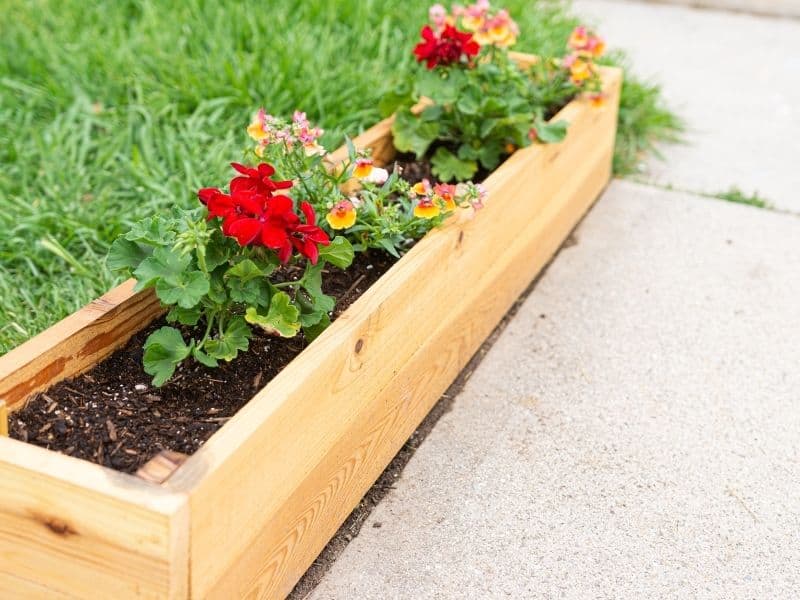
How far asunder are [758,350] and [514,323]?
633mm

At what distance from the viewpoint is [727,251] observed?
3.04 meters

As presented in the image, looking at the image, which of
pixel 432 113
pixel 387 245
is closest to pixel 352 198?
pixel 387 245

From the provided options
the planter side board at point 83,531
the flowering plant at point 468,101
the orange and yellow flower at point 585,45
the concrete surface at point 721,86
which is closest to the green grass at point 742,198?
the concrete surface at point 721,86

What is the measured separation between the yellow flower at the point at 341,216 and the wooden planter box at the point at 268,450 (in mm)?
136

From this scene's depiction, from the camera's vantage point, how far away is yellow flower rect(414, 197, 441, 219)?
2.14 metres

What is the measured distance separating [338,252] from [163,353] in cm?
38

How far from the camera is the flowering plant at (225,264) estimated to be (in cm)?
169

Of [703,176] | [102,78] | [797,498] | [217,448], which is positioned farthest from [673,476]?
[102,78]

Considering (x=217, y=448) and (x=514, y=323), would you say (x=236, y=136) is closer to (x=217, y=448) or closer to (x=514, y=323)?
(x=514, y=323)

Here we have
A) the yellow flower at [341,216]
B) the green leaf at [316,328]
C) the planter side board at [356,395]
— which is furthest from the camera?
the yellow flower at [341,216]

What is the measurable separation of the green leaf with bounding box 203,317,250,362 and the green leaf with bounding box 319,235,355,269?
0.68 ft

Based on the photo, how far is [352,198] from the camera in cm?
228

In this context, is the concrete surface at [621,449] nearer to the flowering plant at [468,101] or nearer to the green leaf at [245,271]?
the flowering plant at [468,101]

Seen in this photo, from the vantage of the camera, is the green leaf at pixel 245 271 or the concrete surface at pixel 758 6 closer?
the green leaf at pixel 245 271
